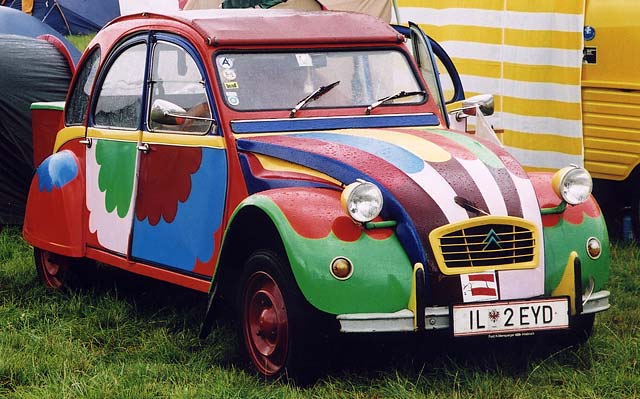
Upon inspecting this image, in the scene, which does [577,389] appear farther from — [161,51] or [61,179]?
[61,179]

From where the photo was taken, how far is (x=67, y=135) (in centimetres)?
745

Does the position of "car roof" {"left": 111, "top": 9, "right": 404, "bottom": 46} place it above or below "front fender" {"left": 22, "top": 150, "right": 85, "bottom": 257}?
above

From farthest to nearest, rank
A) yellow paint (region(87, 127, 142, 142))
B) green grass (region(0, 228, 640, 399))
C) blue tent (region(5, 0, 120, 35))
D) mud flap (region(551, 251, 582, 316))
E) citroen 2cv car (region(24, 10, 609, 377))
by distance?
1. blue tent (region(5, 0, 120, 35))
2. yellow paint (region(87, 127, 142, 142))
3. mud flap (region(551, 251, 582, 316))
4. green grass (region(0, 228, 640, 399))
5. citroen 2cv car (region(24, 10, 609, 377))

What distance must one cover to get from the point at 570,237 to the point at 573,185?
26cm

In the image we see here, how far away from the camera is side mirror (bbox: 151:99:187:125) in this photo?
6082mm

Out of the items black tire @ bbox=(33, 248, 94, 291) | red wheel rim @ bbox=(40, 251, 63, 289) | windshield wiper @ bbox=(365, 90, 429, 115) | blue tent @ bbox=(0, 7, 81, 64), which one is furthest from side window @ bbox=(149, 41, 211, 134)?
blue tent @ bbox=(0, 7, 81, 64)

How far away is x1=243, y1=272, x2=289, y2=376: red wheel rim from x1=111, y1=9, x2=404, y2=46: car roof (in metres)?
1.46

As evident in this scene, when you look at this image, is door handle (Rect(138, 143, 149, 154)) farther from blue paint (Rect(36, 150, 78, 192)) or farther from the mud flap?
the mud flap

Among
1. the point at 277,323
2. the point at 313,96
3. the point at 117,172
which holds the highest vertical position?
the point at 313,96

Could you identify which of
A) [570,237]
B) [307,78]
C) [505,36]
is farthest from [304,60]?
[505,36]

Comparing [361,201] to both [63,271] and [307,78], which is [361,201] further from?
[63,271]

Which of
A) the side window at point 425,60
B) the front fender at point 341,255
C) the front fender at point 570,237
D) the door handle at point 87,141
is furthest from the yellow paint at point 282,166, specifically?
the side window at point 425,60

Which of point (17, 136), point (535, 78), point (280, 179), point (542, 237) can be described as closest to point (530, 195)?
point (542, 237)

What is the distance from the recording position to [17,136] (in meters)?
9.71
